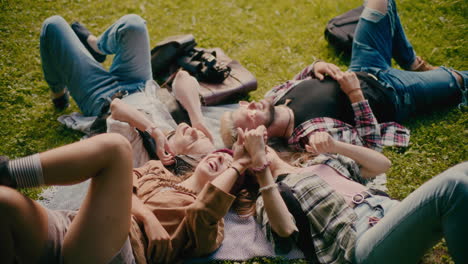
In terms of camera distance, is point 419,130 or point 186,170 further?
point 419,130

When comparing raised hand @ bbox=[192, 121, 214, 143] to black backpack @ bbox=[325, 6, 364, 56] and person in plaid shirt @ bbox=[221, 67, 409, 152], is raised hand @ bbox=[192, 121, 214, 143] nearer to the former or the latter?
person in plaid shirt @ bbox=[221, 67, 409, 152]

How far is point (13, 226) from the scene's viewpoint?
7.15 ft

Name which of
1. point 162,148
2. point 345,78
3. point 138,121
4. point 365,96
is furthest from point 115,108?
point 365,96

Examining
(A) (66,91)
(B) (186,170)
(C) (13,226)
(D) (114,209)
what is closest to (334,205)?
(B) (186,170)

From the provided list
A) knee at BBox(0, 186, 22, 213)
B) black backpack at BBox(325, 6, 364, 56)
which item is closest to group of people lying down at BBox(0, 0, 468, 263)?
knee at BBox(0, 186, 22, 213)

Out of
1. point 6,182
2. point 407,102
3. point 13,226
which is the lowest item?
point 407,102

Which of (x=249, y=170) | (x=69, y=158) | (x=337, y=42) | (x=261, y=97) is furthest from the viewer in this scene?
(x=337, y=42)

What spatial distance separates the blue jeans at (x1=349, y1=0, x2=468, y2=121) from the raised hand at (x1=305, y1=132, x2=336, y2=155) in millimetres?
1423

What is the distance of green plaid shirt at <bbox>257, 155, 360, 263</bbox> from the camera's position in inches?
124

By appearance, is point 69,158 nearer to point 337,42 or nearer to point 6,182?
point 6,182

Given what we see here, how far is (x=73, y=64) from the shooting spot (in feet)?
14.7

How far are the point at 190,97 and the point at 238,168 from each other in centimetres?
155

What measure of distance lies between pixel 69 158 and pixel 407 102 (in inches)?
159

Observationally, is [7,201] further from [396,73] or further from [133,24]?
[396,73]
